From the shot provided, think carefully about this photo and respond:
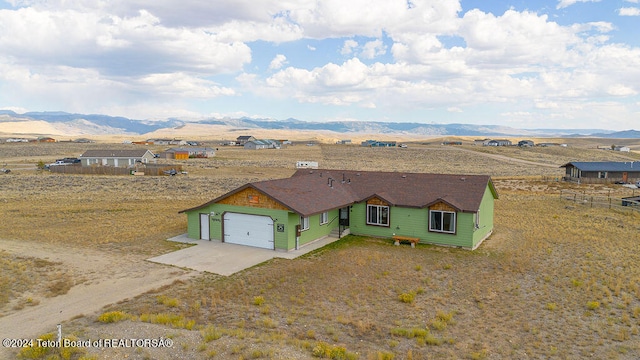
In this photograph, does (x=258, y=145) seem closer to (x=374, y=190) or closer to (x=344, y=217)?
(x=344, y=217)

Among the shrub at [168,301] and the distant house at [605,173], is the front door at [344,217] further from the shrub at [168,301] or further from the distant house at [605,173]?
the distant house at [605,173]

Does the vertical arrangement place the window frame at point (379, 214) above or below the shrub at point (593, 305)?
above

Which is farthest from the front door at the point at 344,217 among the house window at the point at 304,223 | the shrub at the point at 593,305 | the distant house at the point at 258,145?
the distant house at the point at 258,145

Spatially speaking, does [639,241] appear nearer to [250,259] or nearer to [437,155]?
[250,259]

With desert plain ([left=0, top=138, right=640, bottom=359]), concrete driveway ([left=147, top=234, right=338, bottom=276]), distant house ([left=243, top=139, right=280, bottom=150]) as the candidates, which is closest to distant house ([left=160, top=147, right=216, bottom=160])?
distant house ([left=243, top=139, right=280, bottom=150])

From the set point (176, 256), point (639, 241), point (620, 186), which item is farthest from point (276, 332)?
point (620, 186)

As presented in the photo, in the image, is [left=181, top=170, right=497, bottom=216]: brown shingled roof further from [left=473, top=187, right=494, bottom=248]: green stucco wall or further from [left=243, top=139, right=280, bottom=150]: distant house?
[left=243, top=139, right=280, bottom=150]: distant house
